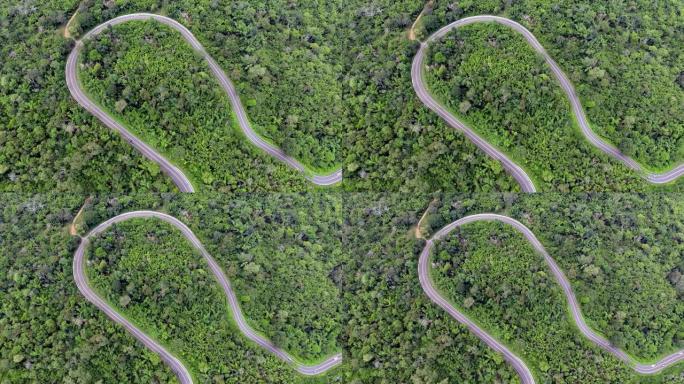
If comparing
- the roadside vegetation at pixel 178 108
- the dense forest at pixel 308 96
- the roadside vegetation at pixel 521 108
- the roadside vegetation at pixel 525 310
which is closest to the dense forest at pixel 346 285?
the roadside vegetation at pixel 525 310

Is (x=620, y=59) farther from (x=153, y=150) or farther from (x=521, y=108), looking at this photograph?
(x=153, y=150)

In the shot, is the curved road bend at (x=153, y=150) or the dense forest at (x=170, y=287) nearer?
the dense forest at (x=170, y=287)

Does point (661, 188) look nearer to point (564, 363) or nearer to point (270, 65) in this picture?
point (564, 363)

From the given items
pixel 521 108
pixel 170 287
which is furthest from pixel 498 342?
pixel 170 287

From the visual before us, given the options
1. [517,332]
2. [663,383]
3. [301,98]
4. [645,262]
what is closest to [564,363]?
[517,332]

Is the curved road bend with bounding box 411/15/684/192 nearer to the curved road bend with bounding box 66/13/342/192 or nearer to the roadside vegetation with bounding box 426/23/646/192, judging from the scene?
the roadside vegetation with bounding box 426/23/646/192

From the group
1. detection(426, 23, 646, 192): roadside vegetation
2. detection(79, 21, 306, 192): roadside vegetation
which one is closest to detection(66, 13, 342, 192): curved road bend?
detection(79, 21, 306, 192): roadside vegetation

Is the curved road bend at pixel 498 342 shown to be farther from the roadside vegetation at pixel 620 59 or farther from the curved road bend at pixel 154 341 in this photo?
the roadside vegetation at pixel 620 59
